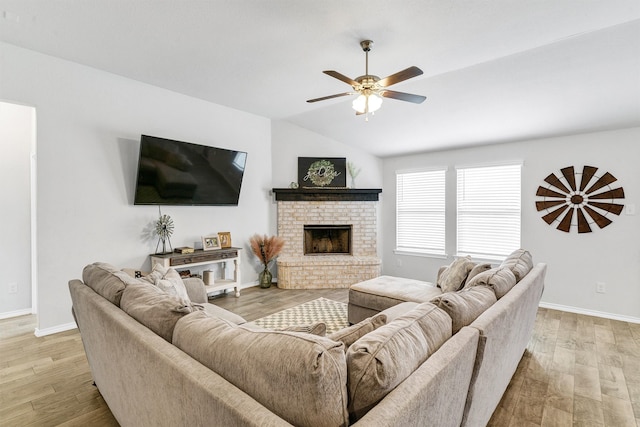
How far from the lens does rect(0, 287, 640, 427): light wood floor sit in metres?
1.93

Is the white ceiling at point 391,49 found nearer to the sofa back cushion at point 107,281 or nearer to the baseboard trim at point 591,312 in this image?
the sofa back cushion at point 107,281

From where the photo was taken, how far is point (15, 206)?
143 inches

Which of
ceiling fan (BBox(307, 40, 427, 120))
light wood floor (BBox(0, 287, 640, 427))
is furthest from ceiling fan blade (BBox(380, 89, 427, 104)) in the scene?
light wood floor (BBox(0, 287, 640, 427))

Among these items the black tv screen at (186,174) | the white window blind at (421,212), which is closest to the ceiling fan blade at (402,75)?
the black tv screen at (186,174)

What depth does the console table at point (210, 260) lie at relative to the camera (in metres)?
3.72

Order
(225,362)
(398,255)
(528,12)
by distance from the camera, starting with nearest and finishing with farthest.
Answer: (225,362) < (528,12) < (398,255)

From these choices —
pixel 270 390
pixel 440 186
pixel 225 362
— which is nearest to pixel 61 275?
pixel 225 362

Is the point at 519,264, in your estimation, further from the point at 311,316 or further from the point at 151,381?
the point at 151,381

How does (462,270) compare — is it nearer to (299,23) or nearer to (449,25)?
(449,25)

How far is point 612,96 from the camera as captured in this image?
3.21m

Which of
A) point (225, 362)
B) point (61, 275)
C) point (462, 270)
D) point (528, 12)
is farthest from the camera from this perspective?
point (61, 275)

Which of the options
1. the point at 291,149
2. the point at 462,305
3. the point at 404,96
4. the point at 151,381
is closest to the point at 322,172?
the point at 291,149

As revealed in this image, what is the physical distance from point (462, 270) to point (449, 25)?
6.86ft

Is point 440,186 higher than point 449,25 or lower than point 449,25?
lower
